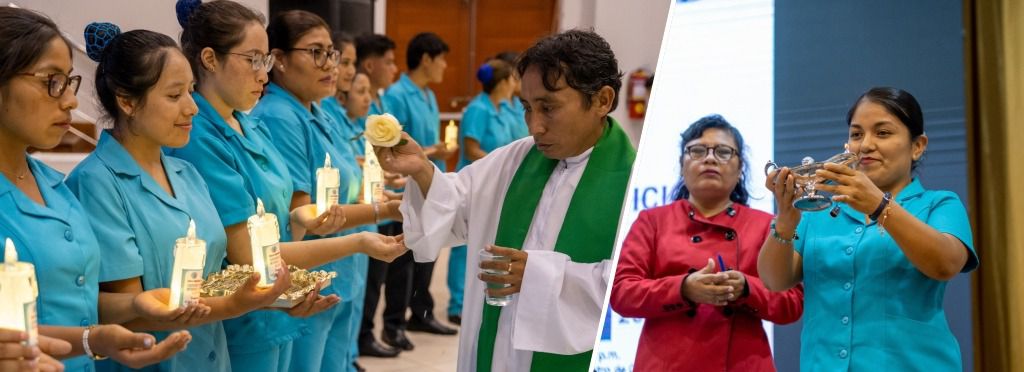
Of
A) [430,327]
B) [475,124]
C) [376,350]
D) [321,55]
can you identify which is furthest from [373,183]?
[475,124]

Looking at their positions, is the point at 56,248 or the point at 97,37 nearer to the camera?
the point at 56,248

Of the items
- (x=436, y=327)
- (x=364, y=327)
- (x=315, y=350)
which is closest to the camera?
(x=315, y=350)

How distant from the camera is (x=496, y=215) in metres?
2.17

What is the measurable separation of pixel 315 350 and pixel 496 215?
1.09m

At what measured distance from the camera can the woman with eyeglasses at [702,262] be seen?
7.03 feet

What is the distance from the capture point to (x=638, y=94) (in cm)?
213

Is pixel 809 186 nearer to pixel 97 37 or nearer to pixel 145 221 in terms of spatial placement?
pixel 145 221

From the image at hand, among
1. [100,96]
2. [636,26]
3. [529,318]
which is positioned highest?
[636,26]

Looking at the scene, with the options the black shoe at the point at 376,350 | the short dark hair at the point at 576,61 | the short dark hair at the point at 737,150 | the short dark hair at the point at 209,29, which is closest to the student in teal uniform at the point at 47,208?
the short dark hair at the point at 209,29

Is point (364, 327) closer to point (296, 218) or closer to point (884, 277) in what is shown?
point (296, 218)

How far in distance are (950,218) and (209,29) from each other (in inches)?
70.4

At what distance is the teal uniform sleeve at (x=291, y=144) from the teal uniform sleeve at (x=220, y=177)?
1.81ft

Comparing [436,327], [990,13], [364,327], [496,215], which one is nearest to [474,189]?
[496,215]

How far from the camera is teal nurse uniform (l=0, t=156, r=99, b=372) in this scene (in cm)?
165
